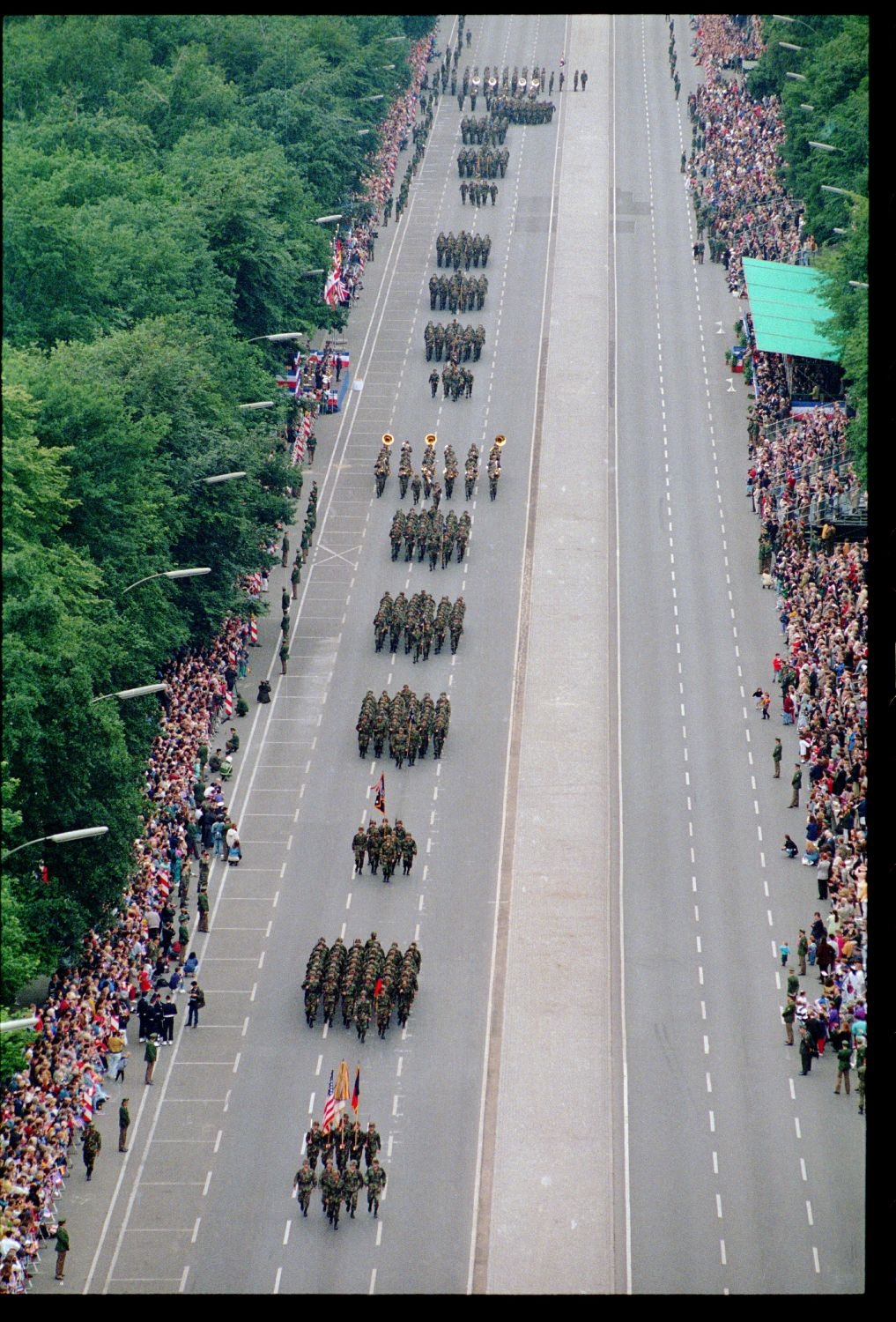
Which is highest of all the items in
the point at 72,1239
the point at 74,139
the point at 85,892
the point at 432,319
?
the point at 74,139

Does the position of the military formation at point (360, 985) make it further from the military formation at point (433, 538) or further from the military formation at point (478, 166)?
the military formation at point (478, 166)

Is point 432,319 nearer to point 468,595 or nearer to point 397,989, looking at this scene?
point 468,595

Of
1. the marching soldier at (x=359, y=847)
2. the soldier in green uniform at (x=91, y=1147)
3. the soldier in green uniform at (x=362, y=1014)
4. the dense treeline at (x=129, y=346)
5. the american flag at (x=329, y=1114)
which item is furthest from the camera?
the marching soldier at (x=359, y=847)

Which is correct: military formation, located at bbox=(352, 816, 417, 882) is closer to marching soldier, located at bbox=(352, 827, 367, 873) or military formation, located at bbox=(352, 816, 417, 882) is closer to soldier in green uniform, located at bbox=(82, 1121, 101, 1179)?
marching soldier, located at bbox=(352, 827, 367, 873)

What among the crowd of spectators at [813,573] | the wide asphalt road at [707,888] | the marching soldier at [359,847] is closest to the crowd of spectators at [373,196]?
the wide asphalt road at [707,888]

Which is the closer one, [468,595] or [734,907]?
[734,907]

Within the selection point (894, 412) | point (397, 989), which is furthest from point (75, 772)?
point (894, 412)

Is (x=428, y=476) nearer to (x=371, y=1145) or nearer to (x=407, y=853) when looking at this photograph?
(x=407, y=853)
